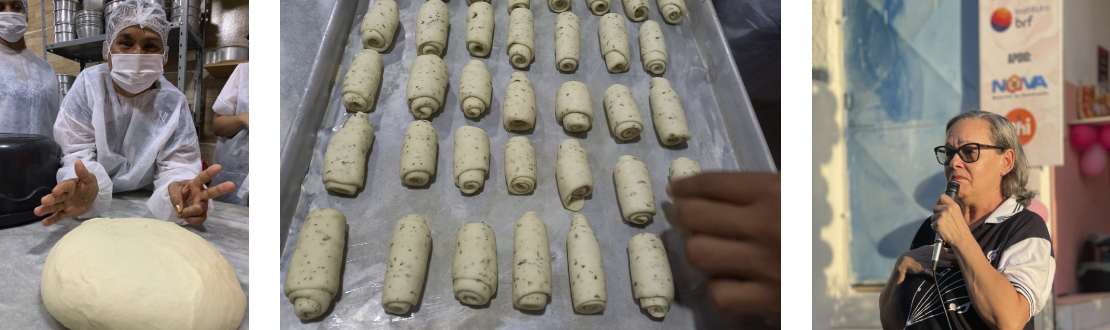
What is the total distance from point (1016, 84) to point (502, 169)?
61.3 inches

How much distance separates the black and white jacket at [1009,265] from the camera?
1.05m

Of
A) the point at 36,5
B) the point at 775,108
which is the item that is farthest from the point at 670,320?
the point at 36,5

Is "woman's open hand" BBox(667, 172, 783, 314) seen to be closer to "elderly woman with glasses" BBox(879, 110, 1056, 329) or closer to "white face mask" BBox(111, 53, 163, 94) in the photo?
"elderly woman with glasses" BBox(879, 110, 1056, 329)

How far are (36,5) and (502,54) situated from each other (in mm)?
1627

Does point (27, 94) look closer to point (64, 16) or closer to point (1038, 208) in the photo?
point (64, 16)

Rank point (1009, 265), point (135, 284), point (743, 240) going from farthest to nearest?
point (743, 240)
point (135, 284)
point (1009, 265)

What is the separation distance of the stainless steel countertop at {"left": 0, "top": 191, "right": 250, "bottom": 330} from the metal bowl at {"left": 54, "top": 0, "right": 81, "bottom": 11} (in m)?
0.58

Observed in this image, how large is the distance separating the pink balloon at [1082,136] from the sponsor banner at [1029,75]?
26 millimetres

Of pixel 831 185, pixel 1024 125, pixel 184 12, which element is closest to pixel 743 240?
pixel 831 185

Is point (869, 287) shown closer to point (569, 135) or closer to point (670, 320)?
point (670, 320)

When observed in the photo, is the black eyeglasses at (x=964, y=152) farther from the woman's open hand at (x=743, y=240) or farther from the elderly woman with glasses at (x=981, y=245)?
the woman's open hand at (x=743, y=240)

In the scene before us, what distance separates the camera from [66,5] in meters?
1.50

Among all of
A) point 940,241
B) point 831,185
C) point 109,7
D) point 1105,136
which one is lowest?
point 940,241

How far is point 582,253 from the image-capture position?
5.49 ft
